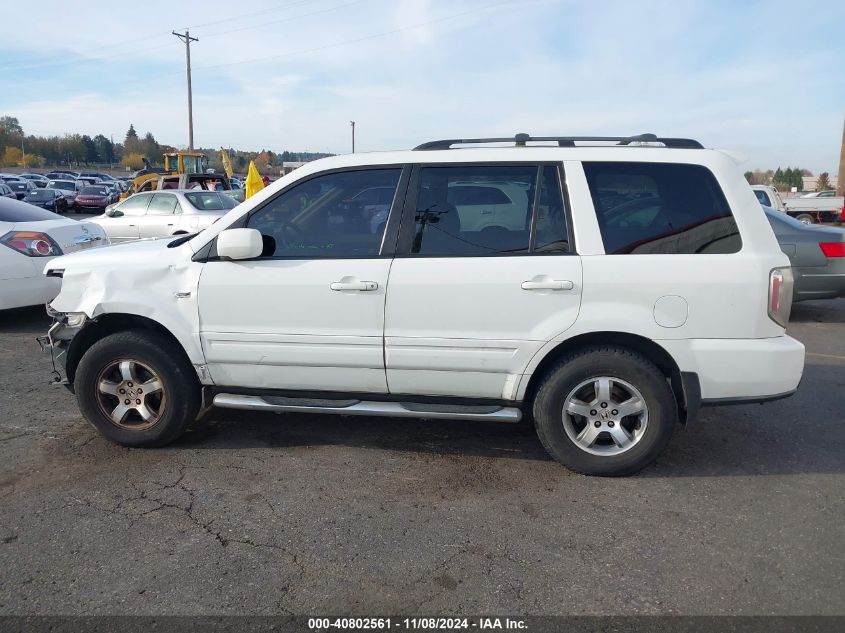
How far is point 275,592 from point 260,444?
1649 mm

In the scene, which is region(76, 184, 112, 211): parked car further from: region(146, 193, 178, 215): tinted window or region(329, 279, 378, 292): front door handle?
region(329, 279, 378, 292): front door handle

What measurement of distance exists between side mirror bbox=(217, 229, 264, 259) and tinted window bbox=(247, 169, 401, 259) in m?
0.15

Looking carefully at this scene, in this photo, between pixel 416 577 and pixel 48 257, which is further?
pixel 48 257

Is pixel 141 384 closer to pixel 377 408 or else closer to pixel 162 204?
pixel 377 408

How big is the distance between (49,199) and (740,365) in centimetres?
3234

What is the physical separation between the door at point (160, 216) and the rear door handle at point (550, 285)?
1088 centimetres

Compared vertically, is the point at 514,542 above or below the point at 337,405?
below

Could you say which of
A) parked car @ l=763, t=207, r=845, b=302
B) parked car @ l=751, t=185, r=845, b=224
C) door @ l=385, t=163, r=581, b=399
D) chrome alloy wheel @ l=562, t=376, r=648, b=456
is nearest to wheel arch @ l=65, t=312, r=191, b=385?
door @ l=385, t=163, r=581, b=399

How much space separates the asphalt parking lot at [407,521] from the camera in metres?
2.73

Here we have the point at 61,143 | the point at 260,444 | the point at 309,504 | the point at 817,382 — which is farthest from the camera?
the point at 61,143

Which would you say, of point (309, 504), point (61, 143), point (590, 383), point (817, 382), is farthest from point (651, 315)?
point (61, 143)

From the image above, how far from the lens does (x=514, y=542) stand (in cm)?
313

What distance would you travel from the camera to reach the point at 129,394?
4.14m

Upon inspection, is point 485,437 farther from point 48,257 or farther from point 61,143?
point 61,143
